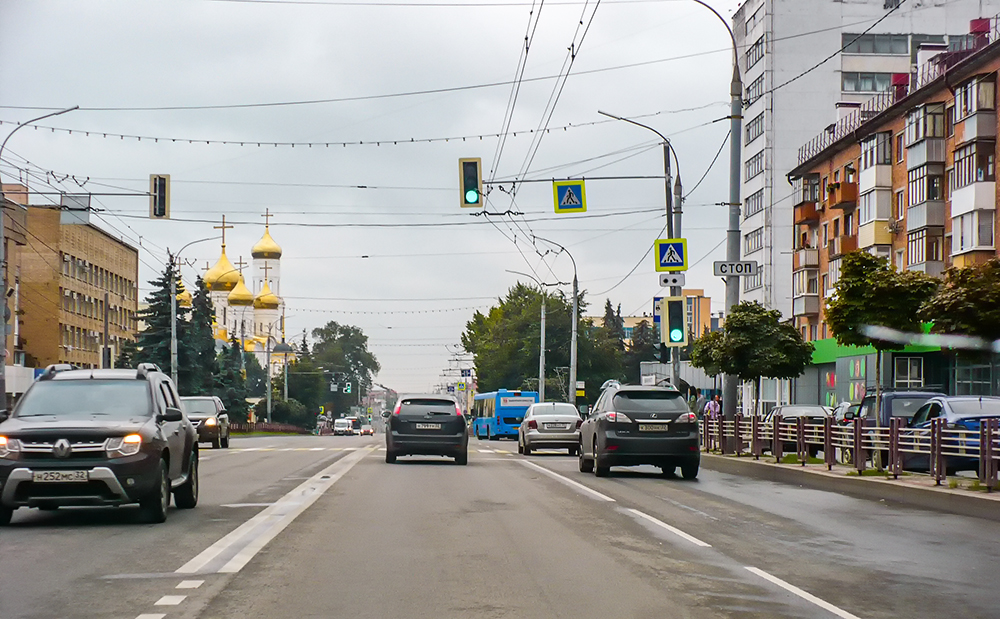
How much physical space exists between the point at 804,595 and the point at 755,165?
245ft

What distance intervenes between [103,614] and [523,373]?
104 meters

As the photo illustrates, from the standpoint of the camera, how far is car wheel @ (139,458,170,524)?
13.6 meters

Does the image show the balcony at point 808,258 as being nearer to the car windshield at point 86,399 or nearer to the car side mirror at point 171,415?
the car side mirror at point 171,415

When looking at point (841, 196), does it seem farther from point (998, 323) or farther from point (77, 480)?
point (77, 480)

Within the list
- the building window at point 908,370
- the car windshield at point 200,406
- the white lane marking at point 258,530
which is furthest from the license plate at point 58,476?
the building window at point 908,370

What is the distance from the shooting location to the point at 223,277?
132 metres

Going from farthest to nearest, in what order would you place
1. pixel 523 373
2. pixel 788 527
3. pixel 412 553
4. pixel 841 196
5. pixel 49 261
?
pixel 523 373 < pixel 49 261 < pixel 841 196 < pixel 788 527 < pixel 412 553

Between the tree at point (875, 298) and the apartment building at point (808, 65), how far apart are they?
50.7 m

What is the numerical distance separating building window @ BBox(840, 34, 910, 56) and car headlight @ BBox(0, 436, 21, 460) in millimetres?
70632

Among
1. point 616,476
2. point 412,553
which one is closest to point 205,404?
point 616,476

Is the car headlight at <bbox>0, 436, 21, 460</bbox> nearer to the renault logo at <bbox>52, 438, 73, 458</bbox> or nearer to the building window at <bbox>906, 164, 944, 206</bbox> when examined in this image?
the renault logo at <bbox>52, 438, 73, 458</bbox>

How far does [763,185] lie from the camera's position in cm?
7994

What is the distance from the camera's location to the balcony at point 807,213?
67.4 meters

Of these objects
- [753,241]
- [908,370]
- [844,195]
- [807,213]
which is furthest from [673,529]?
[753,241]
